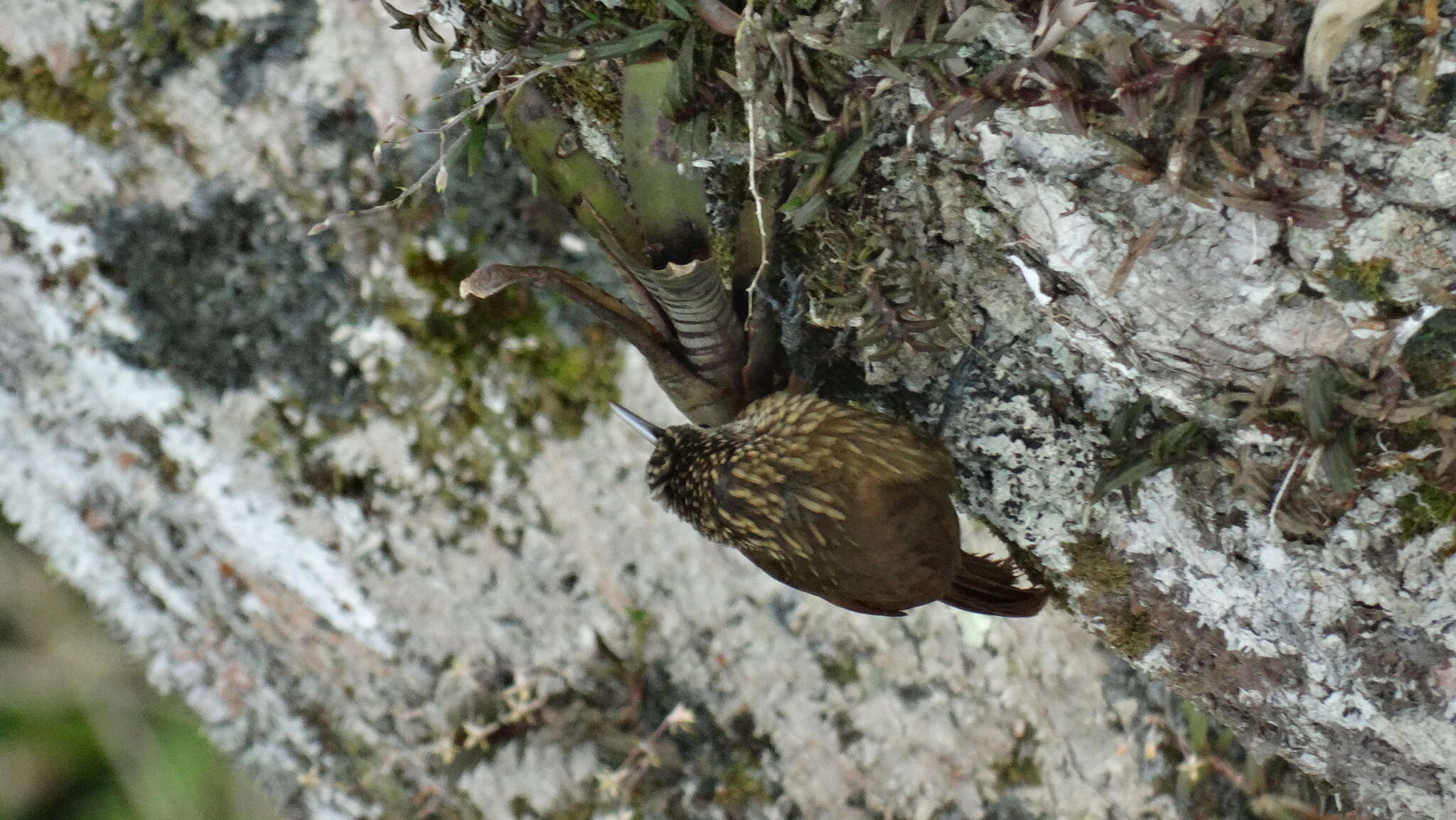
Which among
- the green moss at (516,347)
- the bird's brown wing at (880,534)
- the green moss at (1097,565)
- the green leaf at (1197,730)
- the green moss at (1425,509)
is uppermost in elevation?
the green moss at (1425,509)

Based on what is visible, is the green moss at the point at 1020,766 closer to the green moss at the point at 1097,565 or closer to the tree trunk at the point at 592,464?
the tree trunk at the point at 592,464

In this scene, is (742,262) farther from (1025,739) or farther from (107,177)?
(107,177)

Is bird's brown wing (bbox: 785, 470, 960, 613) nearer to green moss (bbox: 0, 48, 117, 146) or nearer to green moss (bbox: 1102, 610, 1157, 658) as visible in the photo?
green moss (bbox: 1102, 610, 1157, 658)

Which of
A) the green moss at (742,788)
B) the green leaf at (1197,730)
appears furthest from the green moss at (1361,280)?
the green moss at (742,788)

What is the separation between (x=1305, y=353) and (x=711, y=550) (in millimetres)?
1990

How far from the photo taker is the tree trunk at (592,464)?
181 centimetres

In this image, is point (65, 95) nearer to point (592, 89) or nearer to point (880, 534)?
point (592, 89)

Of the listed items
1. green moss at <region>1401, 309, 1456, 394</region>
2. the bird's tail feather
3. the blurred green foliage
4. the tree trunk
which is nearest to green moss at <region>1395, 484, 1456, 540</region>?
the tree trunk

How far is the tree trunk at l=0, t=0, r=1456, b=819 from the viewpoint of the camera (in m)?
1.81

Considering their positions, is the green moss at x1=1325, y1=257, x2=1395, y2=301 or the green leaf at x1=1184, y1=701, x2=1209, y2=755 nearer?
the green moss at x1=1325, y1=257, x2=1395, y2=301

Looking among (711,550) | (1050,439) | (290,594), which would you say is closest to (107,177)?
(290,594)

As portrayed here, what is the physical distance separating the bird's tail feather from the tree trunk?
0.08m

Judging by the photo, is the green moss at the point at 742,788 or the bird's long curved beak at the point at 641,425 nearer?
the bird's long curved beak at the point at 641,425

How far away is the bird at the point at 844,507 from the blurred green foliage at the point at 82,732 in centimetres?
266
